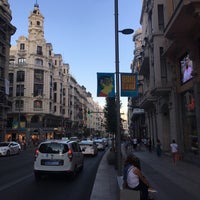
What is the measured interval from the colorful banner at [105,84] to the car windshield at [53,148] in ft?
10.6

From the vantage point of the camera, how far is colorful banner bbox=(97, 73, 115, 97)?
10.4 meters

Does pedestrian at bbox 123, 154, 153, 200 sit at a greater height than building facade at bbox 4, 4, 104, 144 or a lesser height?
lesser

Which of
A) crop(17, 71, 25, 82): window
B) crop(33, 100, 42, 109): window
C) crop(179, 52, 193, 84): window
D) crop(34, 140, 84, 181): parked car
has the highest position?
crop(17, 71, 25, 82): window

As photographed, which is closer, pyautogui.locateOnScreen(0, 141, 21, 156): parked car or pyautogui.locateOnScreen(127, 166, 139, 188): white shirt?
pyautogui.locateOnScreen(127, 166, 139, 188): white shirt

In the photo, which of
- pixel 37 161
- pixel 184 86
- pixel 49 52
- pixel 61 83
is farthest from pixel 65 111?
pixel 37 161

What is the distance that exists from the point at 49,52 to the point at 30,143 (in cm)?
2684

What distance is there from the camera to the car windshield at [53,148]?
11924 mm

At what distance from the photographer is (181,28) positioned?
619 inches

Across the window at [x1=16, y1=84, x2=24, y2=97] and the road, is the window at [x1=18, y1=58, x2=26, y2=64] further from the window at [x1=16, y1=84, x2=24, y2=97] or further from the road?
the road

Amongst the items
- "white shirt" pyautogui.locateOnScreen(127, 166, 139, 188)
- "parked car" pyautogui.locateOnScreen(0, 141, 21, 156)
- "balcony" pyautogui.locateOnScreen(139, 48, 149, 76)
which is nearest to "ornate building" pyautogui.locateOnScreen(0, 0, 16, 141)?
"parked car" pyautogui.locateOnScreen(0, 141, 21, 156)

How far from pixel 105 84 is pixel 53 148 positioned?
3851mm

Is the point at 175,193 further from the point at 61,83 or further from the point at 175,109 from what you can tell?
the point at 61,83

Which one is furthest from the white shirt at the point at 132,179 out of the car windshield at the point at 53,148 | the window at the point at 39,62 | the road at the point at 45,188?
the window at the point at 39,62

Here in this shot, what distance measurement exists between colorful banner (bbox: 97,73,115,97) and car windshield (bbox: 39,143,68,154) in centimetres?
323
